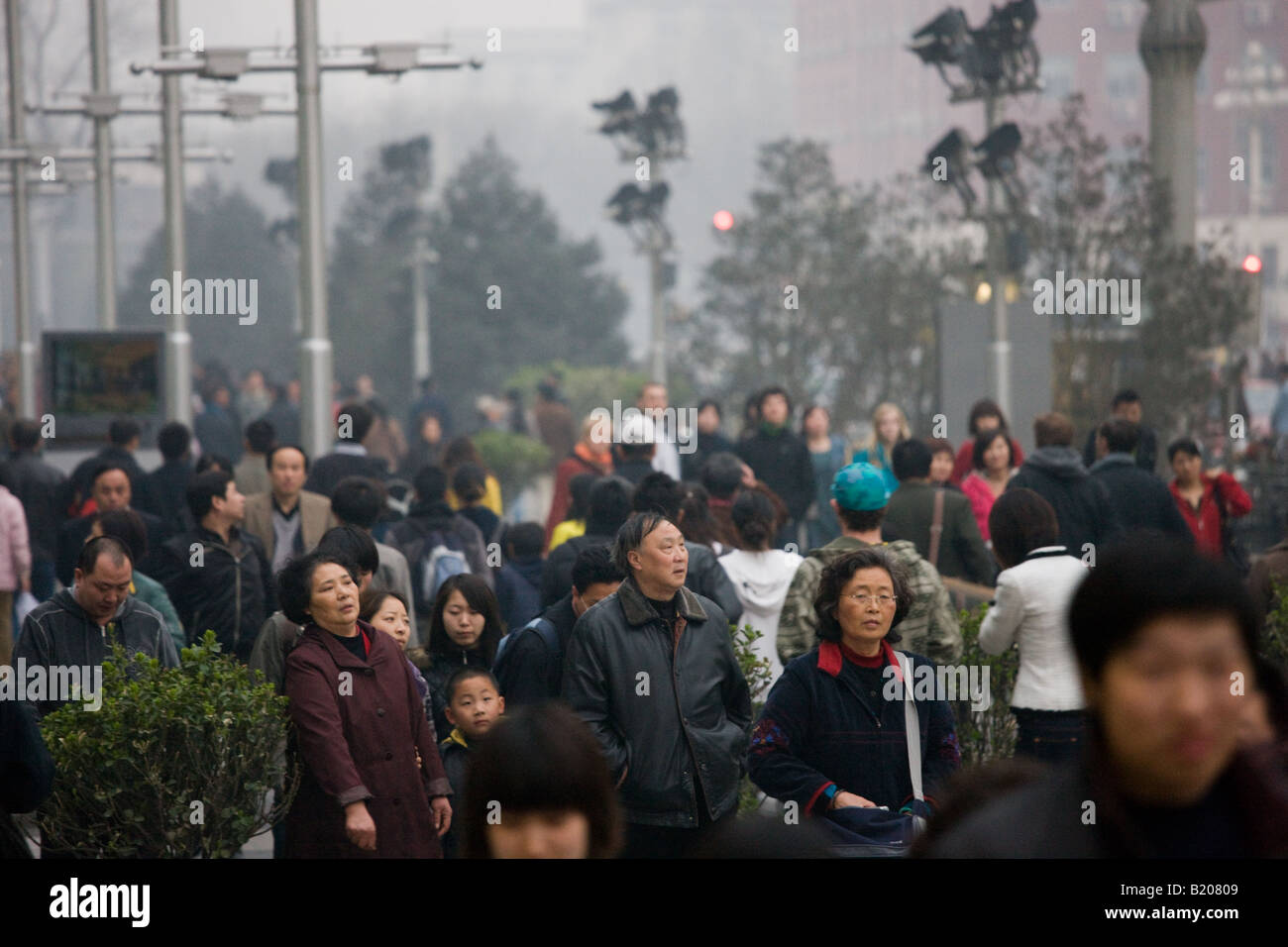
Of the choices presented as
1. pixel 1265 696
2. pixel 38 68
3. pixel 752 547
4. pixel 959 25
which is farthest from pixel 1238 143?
pixel 1265 696

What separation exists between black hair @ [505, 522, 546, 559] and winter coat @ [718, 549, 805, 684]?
1.20 meters

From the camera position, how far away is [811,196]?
105 feet

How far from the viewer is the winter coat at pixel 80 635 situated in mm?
6488

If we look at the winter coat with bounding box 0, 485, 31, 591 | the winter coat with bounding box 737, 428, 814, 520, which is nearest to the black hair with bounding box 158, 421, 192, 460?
the winter coat with bounding box 0, 485, 31, 591

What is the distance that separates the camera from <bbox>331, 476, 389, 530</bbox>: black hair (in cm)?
838

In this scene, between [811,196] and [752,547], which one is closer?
[752,547]

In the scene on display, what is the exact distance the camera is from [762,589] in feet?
26.3

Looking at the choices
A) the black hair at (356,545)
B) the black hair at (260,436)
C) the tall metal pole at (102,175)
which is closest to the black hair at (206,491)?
the black hair at (356,545)

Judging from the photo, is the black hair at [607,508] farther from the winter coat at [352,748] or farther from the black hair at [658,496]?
the winter coat at [352,748]

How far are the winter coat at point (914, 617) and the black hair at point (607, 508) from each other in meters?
1.65

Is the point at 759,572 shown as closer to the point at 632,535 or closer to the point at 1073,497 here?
the point at 1073,497

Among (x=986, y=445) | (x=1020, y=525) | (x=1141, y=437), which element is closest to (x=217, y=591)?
(x=1020, y=525)
